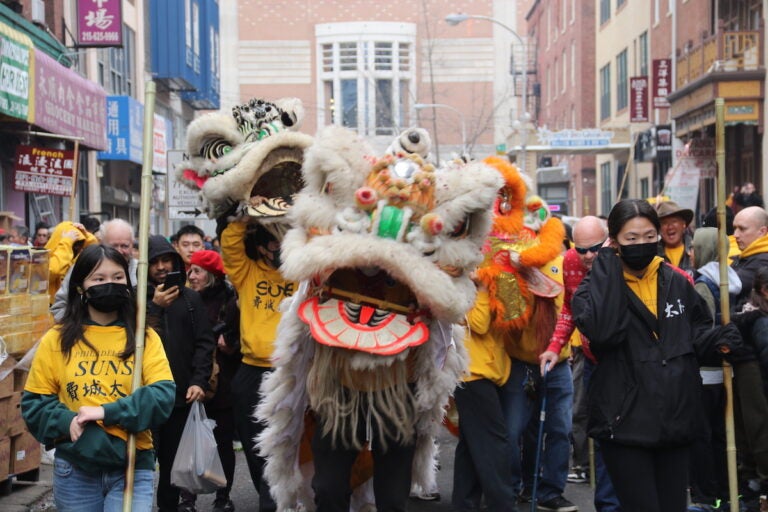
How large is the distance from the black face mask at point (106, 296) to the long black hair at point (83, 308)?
2.5 inches

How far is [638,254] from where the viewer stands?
506 centimetres

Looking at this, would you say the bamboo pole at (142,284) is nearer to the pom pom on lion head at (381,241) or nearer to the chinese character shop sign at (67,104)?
the pom pom on lion head at (381,241)

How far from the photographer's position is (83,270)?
4645 mm

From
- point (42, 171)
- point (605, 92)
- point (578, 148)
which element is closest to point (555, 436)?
point (42, 171)

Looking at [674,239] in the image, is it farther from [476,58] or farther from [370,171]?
[476,58]

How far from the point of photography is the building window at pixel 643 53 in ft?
112

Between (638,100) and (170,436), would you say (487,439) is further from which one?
(638,100)

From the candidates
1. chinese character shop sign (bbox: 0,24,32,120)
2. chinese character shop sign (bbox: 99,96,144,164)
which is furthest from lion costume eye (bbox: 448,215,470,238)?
chinese character shop sign (bbox: 99,96,144,164)

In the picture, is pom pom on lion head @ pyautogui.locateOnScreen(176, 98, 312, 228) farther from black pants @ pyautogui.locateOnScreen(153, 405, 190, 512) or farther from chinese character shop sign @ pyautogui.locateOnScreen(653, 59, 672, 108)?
chinese character shop sign @ pyautogui.locateOnScreen(653, 59, 672, 108)

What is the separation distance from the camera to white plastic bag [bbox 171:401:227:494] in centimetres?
599

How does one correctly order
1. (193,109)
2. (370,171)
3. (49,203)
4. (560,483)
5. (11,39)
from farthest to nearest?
(193,109)
(49,203)
(11,39)
(560,483)
(370,171)

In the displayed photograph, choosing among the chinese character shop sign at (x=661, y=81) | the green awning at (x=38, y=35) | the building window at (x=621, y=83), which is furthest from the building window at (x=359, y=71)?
the green awning at (x=38, y=35)

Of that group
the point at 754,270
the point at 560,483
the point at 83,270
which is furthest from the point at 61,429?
the point at 754,270

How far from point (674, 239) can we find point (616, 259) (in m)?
2.53
